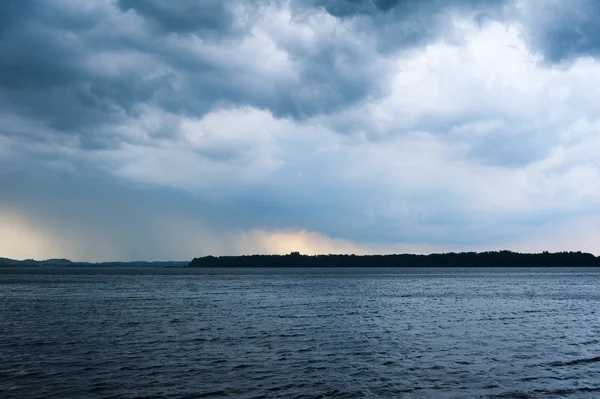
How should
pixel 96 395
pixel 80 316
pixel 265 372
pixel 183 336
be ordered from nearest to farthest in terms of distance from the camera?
pixel 96 395 < pixel 265 372 < pixel 183 336 < pixel 80 316

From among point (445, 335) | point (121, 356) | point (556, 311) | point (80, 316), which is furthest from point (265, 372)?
point (556, 311)

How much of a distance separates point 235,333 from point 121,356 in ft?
39.7

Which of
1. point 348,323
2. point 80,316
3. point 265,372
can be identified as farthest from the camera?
point 80,316

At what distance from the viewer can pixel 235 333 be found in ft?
145

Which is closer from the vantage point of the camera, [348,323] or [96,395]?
[96,395]

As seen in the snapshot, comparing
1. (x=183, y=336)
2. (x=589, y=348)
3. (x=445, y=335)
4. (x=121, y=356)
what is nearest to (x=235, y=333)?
(x=183, y=336)

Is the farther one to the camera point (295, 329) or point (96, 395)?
point (295, 329)

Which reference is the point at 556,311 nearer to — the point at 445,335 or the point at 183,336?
the point at 445,335

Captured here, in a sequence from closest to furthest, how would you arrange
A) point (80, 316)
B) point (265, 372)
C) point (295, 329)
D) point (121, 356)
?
point (265, 372) < point (121, 356) < point (295, 329) < point (80, 316)

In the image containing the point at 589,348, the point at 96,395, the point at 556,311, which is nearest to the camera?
the point at 96,395

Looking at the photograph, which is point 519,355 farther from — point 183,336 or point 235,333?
point 183,336

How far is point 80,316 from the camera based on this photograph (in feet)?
191

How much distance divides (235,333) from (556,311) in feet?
147

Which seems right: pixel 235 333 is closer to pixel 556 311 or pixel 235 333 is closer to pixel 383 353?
pixel 383 353
